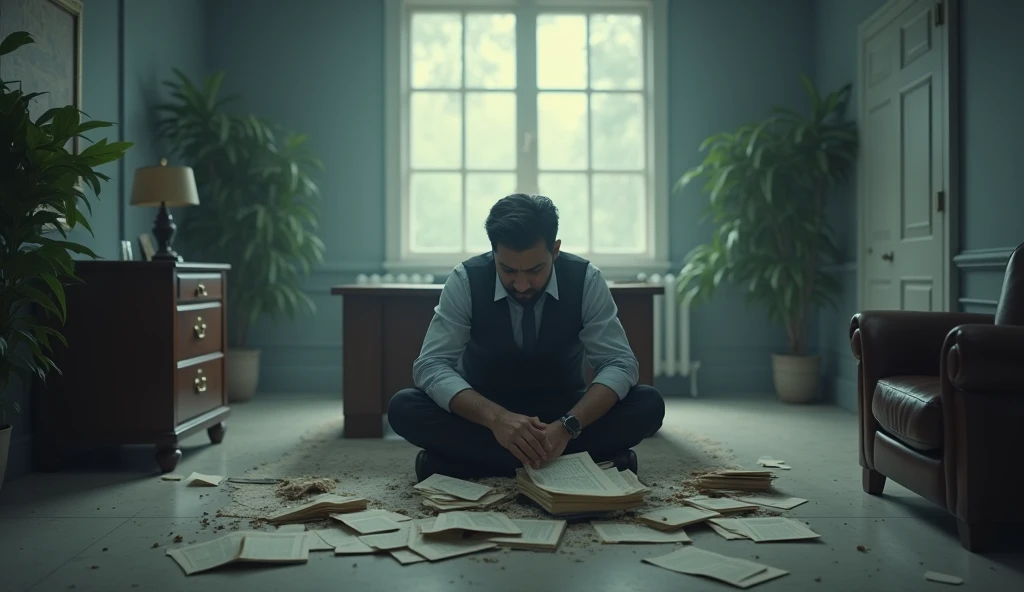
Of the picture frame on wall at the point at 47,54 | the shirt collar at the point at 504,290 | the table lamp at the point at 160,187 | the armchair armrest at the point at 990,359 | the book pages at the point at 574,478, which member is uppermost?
the picture frame on wall at the point at 47,54

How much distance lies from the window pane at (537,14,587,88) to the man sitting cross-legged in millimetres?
3134

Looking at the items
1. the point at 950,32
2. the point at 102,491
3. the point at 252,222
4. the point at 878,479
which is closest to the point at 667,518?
the point at 878,479

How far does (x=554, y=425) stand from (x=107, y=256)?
106 inches

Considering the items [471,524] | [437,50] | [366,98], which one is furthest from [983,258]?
[366,98]

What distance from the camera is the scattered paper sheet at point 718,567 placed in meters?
1.96

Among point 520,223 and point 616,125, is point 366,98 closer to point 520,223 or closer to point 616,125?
point 616,125

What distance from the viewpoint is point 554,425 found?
2471 mm

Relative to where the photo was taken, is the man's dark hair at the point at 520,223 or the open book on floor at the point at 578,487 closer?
the open book on floor at the point at 578,487

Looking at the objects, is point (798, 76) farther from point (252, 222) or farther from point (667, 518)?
point (667, 518)

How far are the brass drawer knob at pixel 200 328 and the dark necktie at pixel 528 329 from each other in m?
1.58

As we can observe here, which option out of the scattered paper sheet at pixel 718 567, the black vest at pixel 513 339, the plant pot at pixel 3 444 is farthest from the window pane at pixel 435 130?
the scattered paper sheet at pixel 718 567

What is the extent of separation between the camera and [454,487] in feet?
8.43

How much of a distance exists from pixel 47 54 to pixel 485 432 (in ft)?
7.99

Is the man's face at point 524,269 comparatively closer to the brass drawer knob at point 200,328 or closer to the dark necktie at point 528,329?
the dark necktie at point 528,329
